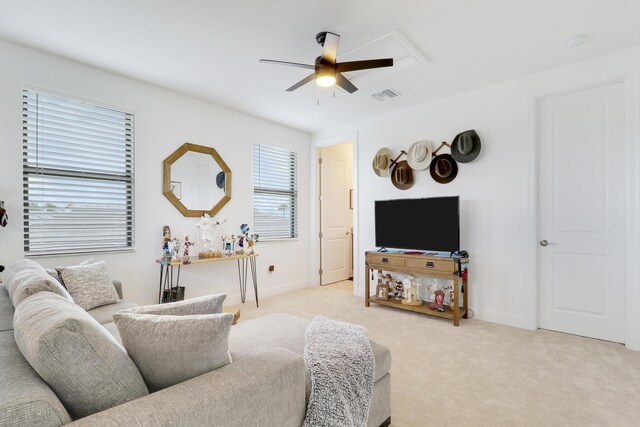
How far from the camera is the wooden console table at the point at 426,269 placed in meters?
3.28

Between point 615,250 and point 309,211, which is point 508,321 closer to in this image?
point 615,250

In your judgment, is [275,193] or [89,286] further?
[275,193]

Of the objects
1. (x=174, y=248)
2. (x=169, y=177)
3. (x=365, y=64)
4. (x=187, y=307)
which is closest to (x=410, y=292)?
(x=365, y=64)

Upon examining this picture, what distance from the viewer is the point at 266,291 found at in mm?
4539

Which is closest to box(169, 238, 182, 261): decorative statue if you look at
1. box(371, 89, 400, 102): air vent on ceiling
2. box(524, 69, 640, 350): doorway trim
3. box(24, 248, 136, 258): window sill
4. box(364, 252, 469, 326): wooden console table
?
box(24, 248, 136, 258): window sill

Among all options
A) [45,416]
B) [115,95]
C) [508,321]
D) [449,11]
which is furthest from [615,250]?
[115,95]

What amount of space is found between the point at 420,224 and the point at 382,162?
105 centimetres

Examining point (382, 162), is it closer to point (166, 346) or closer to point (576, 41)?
point (576, 41)

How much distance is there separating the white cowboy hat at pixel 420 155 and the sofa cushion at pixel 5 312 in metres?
3.82

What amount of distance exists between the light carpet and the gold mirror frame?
220 centimetres

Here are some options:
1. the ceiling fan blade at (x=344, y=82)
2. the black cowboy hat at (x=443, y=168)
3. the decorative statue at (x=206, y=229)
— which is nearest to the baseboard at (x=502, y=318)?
the black cowboy hat at (x=443, y=168)

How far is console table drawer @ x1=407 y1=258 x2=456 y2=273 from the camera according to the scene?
3311mm

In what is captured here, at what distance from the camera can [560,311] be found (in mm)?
3082

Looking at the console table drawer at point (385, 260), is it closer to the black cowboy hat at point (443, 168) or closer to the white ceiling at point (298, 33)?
the black cowboy hat at point (443, 168)
